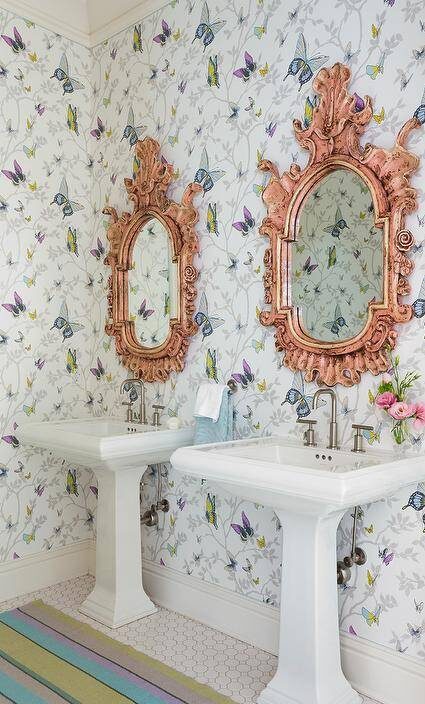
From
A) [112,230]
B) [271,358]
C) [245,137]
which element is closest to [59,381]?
[112,230]

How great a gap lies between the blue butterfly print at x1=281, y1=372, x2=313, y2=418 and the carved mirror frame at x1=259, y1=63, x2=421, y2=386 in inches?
1.8

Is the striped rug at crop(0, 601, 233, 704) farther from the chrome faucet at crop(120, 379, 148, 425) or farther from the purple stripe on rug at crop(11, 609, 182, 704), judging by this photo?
the chrome faucet at crop(120, 379, 148, 425)

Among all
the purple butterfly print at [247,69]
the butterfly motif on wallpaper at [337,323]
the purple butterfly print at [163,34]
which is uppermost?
the purple butterfly print at [163,34]

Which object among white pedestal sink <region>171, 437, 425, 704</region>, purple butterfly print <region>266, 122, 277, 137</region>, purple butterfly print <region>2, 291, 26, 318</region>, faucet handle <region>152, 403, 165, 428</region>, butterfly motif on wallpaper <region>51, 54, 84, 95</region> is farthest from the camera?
butterfly motif on wallpaper <region>51, 54, 84, 95</region>

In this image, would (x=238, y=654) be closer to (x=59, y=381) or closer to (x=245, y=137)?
(x=59, y=381)

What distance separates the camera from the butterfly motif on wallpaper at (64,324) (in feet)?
10.9

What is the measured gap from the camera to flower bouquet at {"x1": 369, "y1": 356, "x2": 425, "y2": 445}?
208cm

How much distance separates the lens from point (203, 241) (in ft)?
9.34

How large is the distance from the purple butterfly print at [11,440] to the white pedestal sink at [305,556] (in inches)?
50.0

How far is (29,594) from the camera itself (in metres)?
3.14

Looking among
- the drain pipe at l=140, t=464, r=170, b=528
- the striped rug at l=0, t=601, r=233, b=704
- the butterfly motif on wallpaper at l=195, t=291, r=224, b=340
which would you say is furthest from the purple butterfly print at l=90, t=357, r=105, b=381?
the striped rug at l=0, t=601, r=233, b=704

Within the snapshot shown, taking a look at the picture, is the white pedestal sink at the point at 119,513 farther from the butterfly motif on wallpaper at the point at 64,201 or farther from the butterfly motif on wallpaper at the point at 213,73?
the butterfly motif on wallpaper at the point at 213,73

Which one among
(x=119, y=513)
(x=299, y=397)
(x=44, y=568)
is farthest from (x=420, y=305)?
(x=44, y=568)

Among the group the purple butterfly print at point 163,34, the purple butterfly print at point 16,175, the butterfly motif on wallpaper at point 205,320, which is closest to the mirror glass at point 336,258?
the butterfly motif on wallpaper at point 205,320
